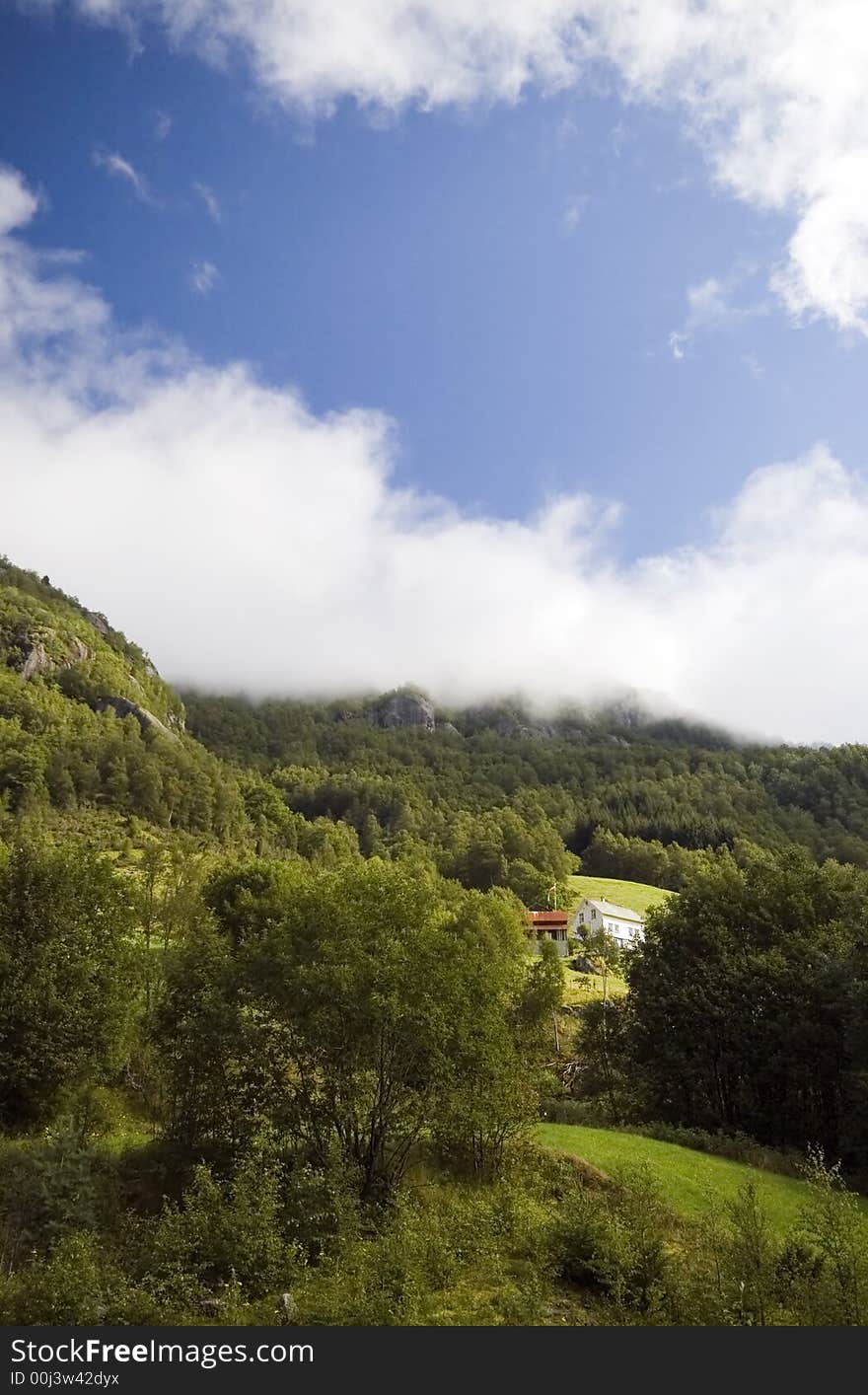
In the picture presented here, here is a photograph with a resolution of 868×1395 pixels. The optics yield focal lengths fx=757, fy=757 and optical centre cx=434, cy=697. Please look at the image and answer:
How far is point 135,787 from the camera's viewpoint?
14012 cm

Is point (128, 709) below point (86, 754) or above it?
above

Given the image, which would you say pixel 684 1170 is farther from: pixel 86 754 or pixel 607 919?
pixel 86 754

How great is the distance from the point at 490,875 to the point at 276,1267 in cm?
11809

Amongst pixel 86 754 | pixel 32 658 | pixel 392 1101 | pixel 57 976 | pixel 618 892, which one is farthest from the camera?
pixel 32 658

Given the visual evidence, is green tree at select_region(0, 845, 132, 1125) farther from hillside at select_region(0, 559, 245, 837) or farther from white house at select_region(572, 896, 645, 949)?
white house at select_region(572, 896, 645, 949)

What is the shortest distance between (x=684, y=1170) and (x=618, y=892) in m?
118

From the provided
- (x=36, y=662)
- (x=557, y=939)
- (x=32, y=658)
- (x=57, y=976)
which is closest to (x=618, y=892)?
(x=557, y=939)

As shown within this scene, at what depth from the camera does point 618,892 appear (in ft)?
469

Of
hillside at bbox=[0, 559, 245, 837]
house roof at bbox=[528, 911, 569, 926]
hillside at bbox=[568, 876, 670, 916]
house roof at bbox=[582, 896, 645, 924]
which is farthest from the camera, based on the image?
hillside at bbox=[568, 876, 670, 916]

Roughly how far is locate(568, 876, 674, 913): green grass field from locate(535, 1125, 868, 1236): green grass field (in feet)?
310

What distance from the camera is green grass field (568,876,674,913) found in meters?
133

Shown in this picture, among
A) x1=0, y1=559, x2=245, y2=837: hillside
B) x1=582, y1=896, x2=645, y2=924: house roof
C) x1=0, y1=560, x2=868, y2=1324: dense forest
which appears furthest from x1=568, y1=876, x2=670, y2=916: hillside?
x1=0, y1=560, x2=868, y2=1324: dense forest

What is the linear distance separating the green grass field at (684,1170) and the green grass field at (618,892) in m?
94.6

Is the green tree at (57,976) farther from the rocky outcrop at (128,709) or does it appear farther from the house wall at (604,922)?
the rocky outcrop at (128,709)
